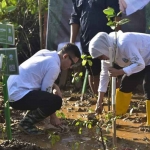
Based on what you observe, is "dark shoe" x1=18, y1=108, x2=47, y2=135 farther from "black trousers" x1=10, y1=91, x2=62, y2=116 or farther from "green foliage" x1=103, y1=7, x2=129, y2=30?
"green foliage" x1=103, y1=7, x2=129, y2=30

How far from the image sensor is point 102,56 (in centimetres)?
485

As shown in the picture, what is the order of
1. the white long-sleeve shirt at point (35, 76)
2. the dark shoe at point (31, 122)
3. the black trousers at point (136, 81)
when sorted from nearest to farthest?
the white long-sleeve shirt at point (35, 76) → the dark shoe at point (31, 122) → the black trousers at point (136, 81)

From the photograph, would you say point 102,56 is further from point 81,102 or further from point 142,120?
point 81,102

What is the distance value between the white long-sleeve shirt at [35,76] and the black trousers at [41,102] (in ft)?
0.18

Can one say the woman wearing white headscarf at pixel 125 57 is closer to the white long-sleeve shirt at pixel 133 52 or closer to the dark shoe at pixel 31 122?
the white long-sleeve shirt at pixel 133 52

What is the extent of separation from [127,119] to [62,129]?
1005 mm

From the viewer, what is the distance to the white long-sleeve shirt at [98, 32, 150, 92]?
15.6ft

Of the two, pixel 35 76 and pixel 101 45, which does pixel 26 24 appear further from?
pixel 101 45

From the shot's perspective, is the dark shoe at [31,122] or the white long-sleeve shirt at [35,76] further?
the dark shoe at [31,122]

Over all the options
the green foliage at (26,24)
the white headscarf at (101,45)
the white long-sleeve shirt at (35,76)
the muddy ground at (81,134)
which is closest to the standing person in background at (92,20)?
the muddy ground at (81,134)

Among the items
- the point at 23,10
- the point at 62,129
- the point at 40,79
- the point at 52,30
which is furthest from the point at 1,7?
the point at 23,10

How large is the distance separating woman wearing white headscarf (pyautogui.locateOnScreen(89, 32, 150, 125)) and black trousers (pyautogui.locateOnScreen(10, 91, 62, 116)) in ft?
1.97

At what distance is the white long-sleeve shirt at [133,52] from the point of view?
474cm

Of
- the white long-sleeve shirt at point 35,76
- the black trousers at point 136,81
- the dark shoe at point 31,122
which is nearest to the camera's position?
the white long-sleeve shirt at point 35,76
